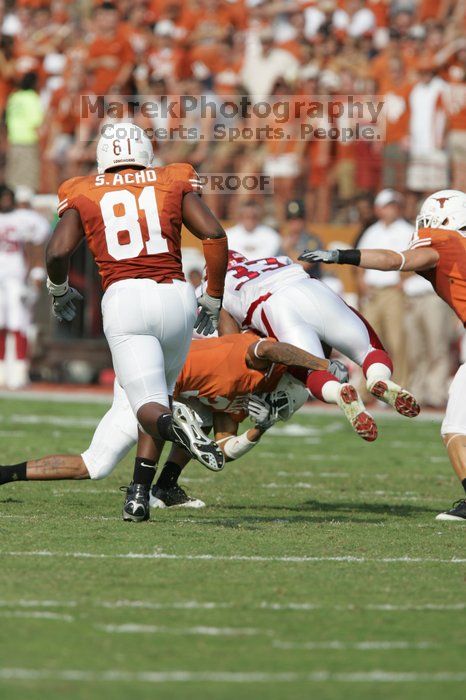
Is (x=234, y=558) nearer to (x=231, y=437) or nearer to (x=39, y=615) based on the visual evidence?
(x=39, y=615)

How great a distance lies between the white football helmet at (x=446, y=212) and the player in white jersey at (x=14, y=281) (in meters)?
9.22

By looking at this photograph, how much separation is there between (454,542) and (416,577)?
107cm

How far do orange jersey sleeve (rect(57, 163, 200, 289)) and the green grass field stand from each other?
→ 1.27 meters

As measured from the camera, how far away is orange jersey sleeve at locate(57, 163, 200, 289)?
692cm

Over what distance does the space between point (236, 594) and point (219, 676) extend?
1.19 meters

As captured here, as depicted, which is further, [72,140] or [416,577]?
Answer: [72,140]

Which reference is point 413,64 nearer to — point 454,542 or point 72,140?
point 72,140

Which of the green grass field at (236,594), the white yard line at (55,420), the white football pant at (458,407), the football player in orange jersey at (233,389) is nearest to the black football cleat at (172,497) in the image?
the football player in orange jersey at (233,389)

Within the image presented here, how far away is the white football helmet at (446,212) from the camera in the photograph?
7867mm

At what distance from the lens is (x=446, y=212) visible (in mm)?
7875

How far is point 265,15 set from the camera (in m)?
18.0

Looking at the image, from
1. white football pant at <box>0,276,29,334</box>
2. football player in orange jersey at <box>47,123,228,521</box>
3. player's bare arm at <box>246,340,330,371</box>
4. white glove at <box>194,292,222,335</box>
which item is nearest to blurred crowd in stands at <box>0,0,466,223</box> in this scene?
white football pant at <box>0,276,29,334</box>

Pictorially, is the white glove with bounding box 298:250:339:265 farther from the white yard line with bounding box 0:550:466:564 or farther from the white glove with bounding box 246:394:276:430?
the white yard line with bounding box 0:550:466:564

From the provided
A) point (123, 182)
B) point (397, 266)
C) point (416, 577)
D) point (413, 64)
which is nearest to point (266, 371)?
point (397, 266)
